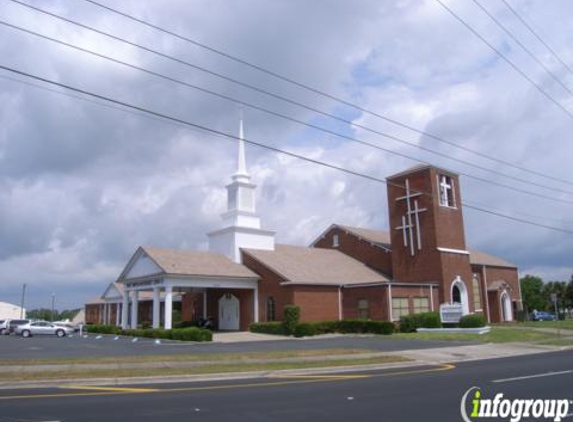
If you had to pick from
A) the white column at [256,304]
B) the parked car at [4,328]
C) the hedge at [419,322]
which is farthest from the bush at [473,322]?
the parked car at [4,328]

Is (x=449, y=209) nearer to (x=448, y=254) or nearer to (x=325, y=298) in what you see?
(x=448, y=254)

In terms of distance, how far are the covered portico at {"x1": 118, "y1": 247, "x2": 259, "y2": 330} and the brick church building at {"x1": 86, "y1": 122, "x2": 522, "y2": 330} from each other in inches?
3.1

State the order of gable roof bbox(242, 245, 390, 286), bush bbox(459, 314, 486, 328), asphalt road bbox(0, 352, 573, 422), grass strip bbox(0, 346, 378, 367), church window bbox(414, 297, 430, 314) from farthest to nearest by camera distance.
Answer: church window bbox(414, 297, 430, 314) < gable roof bbox(242, 245, 390, 286) < bush bbox(459, 314, 486, 328) < grass strip bbox(0, 346, 378, 367) < asphalt road bbox(0, 352, 573, 422)

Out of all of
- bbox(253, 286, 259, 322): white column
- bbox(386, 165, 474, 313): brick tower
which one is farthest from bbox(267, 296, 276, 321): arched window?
bbox(386, 165, 474, 313): brick tower

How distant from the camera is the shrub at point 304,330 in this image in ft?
115

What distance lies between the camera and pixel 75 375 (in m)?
15.8

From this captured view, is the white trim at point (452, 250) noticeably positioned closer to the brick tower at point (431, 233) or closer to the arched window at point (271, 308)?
the brick tower at point (431, 233)

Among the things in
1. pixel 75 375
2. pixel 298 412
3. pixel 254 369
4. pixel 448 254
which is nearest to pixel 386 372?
pixel 254 369

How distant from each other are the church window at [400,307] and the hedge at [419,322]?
103 inches

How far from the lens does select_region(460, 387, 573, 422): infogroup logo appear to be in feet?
29.8

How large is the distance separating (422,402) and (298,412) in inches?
98.5

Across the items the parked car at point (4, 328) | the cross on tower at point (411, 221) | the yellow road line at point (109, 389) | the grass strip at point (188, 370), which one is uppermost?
the cross on tower at point (411, 221)

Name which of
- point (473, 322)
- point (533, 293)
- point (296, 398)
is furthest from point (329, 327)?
point (533, 293)

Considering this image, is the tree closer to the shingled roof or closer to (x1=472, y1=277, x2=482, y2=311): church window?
(x1=472, y1=277, x2=482, y2=311): church window
